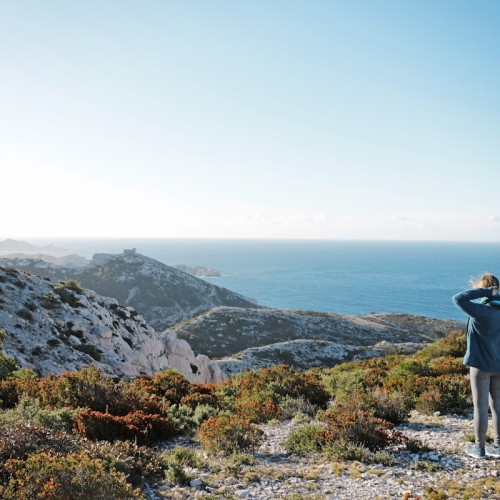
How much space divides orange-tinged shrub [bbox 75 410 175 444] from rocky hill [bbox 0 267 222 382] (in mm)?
14340

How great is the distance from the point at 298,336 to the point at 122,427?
71.7m

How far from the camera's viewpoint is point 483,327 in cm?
699

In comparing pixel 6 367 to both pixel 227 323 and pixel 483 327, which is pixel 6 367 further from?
pixel 227 323

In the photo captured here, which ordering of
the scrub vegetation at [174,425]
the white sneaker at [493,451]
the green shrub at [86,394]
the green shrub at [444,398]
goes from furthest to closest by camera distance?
the green shrub at [444,398]
the green shrub at [86,394]
the white sneaker at [493,451]
the scrub vegetation at [174,425]

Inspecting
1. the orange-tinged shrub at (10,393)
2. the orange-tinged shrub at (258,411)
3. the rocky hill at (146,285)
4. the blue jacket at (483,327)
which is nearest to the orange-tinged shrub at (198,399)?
the orange-tinged shrub at (258,411)

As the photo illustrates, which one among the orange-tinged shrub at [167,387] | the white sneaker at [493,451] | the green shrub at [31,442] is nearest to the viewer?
the green shrub at [31,442]

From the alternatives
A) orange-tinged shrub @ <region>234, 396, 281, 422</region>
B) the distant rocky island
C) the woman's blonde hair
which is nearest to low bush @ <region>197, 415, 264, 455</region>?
orange-tinged shrub @ <region>234, 396, 281, 422</region>

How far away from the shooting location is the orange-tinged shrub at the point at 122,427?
8219 mm

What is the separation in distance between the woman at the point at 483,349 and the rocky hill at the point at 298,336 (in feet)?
128

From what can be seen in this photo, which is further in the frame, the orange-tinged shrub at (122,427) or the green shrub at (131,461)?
the orange-tinged shrub at (122,427)

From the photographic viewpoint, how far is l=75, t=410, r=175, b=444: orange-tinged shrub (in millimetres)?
8219

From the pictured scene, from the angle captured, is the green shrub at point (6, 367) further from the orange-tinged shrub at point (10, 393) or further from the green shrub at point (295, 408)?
the green shrub at point (295, 408)

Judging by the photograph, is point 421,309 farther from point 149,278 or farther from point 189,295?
point 149,278

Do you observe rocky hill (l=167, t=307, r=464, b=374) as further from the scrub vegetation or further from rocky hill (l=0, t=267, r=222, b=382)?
the scrub vegetation
